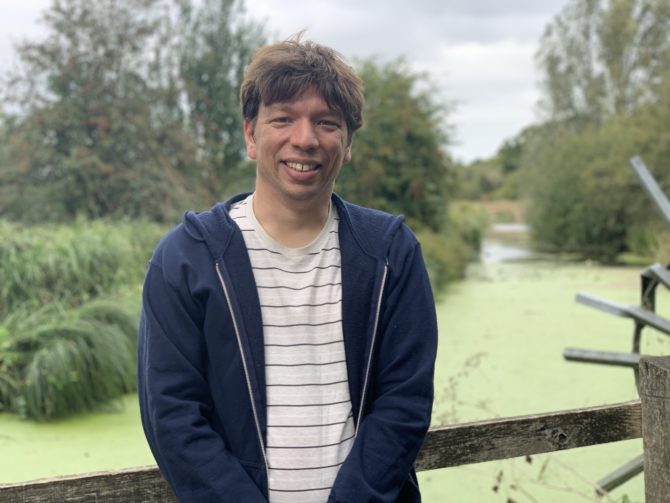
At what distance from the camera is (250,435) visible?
1254mm

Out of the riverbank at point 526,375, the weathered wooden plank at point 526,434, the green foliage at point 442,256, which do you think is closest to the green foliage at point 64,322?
the riverbank at point 526,375

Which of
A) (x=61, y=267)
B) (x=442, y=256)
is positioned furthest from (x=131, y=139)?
(x=61, y=267)

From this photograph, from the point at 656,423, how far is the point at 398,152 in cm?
1098

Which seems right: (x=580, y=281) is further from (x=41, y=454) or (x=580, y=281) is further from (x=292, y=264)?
(x=292, y=264)

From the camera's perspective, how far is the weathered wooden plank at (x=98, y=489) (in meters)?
1.40

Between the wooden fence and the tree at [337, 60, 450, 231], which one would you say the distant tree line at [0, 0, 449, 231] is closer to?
the tree at [337, 60, 450, 231]

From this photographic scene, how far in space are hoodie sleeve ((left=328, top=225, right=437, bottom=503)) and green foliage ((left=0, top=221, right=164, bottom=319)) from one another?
437 centimetres

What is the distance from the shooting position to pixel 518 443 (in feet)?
5.62

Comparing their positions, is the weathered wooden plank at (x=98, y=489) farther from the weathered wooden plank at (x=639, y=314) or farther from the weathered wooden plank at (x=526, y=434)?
the weathered wooden plank at (x=639, y=314)

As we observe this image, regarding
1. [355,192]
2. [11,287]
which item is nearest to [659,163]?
[355,192]

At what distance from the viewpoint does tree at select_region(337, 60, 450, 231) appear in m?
Result: 12.1

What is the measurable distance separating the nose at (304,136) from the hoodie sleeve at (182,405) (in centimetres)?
30

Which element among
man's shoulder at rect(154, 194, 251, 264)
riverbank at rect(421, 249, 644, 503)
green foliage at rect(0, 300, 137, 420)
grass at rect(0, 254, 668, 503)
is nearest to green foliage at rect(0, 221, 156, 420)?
green foliage at rect(0, 300, 137, 420)

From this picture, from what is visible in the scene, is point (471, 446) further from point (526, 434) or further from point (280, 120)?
point (280, 120)
